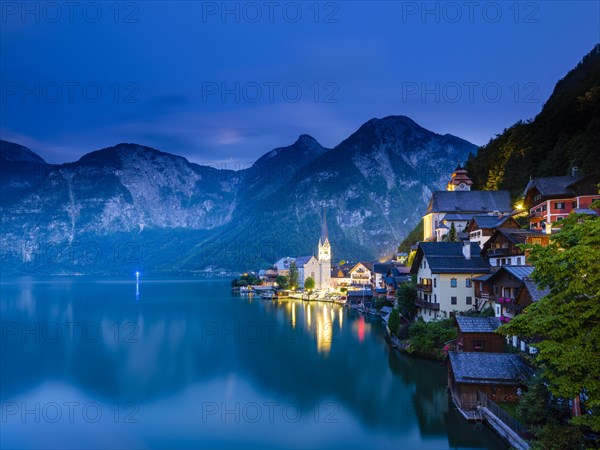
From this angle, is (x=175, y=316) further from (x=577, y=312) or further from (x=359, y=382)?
(x=577, y=312)

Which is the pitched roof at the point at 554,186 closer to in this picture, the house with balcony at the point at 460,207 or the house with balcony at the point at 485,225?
the house with balcony at the point at 485,225

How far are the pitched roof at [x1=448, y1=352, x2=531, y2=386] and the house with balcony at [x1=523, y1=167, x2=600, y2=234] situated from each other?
86.2ft

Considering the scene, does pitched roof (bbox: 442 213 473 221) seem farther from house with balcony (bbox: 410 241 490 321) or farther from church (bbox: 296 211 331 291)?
church (bbox: 296 211 331 291)

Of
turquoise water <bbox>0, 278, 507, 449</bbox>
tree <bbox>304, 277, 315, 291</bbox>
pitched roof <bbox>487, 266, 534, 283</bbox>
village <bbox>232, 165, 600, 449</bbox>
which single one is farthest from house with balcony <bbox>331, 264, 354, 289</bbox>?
pitched roof <bbox>487, 266, 534, 283</bbox>

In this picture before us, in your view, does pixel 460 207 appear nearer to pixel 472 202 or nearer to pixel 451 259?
pixel 472 202

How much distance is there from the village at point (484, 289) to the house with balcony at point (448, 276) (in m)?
0.09

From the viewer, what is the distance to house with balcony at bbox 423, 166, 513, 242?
7325 cm

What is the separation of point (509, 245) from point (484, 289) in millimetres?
4553

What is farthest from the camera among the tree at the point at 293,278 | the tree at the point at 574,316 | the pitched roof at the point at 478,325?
the tree at the point at 293,278

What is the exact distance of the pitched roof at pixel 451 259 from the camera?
43188 millimetres

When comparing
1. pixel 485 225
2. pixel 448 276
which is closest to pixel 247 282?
pixel 485 225

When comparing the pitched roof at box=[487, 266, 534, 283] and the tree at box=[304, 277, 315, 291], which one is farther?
the tree at box=[304, 277, 315, 291]

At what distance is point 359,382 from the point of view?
35.9 meters

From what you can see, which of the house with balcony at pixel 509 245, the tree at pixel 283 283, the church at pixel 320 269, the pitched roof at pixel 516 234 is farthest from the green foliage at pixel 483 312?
the tree at pixel 283 283
